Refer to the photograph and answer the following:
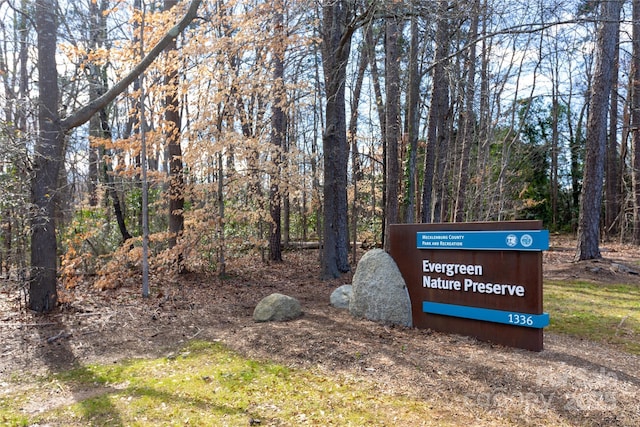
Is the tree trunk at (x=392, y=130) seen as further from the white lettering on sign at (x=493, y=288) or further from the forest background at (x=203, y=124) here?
the white lettering on sign at (x=493, y=288)

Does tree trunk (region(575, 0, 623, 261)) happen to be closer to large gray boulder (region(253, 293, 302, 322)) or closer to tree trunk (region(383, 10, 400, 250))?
tree trunk (region(383, 10, 400, 250))

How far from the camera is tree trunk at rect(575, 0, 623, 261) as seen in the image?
11172 mm

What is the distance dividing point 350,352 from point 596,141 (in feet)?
35.1

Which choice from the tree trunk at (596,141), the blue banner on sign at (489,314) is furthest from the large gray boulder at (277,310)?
the tree trunk at (596,141)

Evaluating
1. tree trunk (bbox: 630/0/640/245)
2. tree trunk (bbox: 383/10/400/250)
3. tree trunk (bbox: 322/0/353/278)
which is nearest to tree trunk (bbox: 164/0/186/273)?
tree trunk (bbox: 322/0/353/278)

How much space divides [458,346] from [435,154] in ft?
29.6

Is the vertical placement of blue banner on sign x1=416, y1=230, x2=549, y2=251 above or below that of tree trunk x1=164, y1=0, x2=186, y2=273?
below

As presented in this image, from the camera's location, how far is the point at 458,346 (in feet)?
16.1

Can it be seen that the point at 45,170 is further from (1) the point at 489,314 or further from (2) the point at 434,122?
(2) the point at 434,122

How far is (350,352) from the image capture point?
4.66 meters

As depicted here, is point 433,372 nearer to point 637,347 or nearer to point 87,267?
point 637,347

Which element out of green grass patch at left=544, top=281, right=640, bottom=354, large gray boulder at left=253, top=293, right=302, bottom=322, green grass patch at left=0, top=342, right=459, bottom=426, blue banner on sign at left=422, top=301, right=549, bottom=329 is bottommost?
green grass patch at left=544, top=281, right=640, bottom=354

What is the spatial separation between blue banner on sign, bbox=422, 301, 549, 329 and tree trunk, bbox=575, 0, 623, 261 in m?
8.79

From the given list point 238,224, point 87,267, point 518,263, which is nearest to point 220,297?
point 238,224
